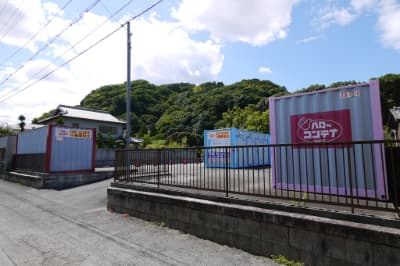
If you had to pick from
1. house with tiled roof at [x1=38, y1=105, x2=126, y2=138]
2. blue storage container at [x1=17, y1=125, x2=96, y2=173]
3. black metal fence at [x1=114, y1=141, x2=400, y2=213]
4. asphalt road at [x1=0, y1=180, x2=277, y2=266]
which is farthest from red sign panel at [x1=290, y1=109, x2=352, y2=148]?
house with tiled roof at [x1=38, y1=105, x2=126, y2=138]

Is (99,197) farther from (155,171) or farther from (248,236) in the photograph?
(248,236)

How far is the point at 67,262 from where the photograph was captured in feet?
13.6

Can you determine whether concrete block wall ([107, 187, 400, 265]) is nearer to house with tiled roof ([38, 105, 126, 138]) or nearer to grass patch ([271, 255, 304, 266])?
grass patch ([271, 255, 304, 266])

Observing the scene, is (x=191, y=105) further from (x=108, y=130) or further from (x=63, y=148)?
(x=63, y=148)

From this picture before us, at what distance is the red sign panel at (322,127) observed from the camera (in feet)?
17.1

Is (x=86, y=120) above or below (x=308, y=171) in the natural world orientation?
above

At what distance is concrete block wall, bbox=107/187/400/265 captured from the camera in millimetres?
3246

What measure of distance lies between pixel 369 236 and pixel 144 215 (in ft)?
17.3

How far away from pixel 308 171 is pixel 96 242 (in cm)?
501

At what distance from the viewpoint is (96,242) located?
5.12 m

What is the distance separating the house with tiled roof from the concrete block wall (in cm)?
3215

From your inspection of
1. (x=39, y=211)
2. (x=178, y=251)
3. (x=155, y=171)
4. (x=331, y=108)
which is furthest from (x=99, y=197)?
(x=331, y=108)

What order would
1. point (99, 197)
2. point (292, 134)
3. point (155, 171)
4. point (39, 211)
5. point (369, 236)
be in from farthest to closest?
point (99, 197) → point (39, 211) → point (155, 171) → point (292, 134) → point (369, 236)

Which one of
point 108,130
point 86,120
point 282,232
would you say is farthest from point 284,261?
point 108,130
